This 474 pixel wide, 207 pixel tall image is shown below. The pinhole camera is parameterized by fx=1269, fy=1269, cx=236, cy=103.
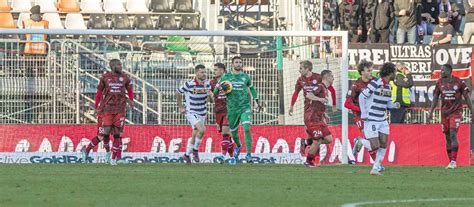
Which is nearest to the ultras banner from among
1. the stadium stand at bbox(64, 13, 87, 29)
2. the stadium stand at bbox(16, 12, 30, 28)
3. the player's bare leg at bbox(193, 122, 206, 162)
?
the player's bare leg at bbox(193, 122, 206, 162)

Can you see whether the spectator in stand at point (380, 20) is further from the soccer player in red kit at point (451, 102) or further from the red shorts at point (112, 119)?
the red shorts at point (112, 119)

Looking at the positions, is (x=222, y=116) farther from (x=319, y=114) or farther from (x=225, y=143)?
(x=319, y=114)

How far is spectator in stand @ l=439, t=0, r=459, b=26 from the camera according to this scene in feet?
104

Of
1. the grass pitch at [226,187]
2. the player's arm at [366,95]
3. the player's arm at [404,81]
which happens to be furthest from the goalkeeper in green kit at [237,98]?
the player's arm at [366,95]

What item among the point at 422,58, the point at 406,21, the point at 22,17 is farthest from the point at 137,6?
the point at 422,58

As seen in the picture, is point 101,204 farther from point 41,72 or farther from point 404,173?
point 41,72

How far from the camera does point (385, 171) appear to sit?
2248cm

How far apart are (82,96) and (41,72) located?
110 cm

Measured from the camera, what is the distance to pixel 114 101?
25.2 m

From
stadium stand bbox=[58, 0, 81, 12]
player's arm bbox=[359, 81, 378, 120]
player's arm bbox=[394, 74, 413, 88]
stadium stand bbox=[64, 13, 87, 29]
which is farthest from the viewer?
stadium stand bbox=[58, 0, 81, 12]

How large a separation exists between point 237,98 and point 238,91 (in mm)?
148

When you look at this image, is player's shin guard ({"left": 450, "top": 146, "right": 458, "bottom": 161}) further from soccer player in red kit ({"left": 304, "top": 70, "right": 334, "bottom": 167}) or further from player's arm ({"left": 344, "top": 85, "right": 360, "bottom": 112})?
player's arm ({"left": 344, "top": 85, "right": 360, "bottom": 112})

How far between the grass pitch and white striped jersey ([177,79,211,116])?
3235mm

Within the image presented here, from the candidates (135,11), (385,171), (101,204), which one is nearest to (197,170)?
(385,171)
